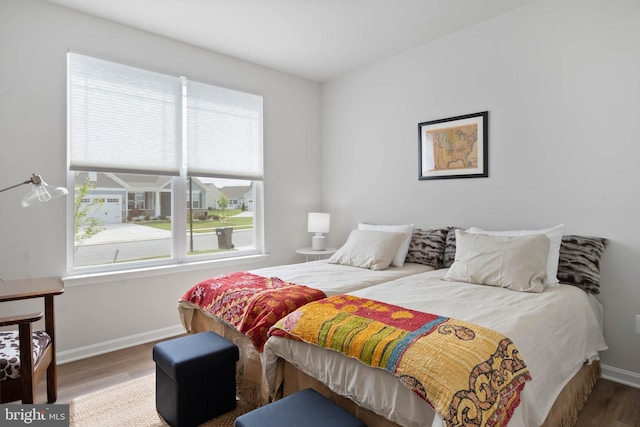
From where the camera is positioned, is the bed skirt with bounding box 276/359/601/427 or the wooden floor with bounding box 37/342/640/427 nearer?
the bed skirt with bounding box 276/359/601/427

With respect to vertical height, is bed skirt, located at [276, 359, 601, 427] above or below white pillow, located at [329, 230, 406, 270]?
below

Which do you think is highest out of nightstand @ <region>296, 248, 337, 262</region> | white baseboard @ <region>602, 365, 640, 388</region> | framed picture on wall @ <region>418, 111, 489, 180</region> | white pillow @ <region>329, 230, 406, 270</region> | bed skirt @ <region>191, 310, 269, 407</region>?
framed picture on wall @ <region>418, 111, 489, 180</region>

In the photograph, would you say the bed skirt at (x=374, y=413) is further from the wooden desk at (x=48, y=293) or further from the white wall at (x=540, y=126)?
the wooden desk at (x=48, y=293)

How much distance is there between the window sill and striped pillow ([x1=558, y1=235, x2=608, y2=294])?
9.11 feet

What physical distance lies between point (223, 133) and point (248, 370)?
2.46 metres

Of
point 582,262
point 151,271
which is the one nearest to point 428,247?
point 582,262

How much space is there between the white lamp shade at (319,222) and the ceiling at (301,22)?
1707mm

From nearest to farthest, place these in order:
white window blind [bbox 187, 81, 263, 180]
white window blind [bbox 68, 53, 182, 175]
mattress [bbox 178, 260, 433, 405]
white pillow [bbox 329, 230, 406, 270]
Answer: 1. mattress [bbox 178, 260, 433, 405]
2. white window blind [bbox 68, 53, 182, 175]
3. white pillow [bbox 329, 230, 406, 270]
4. white window blind [bbox 187, 81, 263, 180]

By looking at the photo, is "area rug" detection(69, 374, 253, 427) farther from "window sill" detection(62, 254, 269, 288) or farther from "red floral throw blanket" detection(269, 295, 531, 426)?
"window sill" detection(62, 254, 269, 288)

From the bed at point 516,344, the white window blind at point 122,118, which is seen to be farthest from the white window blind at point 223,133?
the bed at point 516,344

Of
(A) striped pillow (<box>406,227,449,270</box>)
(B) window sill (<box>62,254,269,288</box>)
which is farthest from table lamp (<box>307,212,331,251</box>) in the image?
(A) striped pillow (<box>406,227,449,270</box>)

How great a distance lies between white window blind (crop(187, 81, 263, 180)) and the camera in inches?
141

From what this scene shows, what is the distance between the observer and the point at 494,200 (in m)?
3.09

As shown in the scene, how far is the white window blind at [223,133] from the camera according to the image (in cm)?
359
